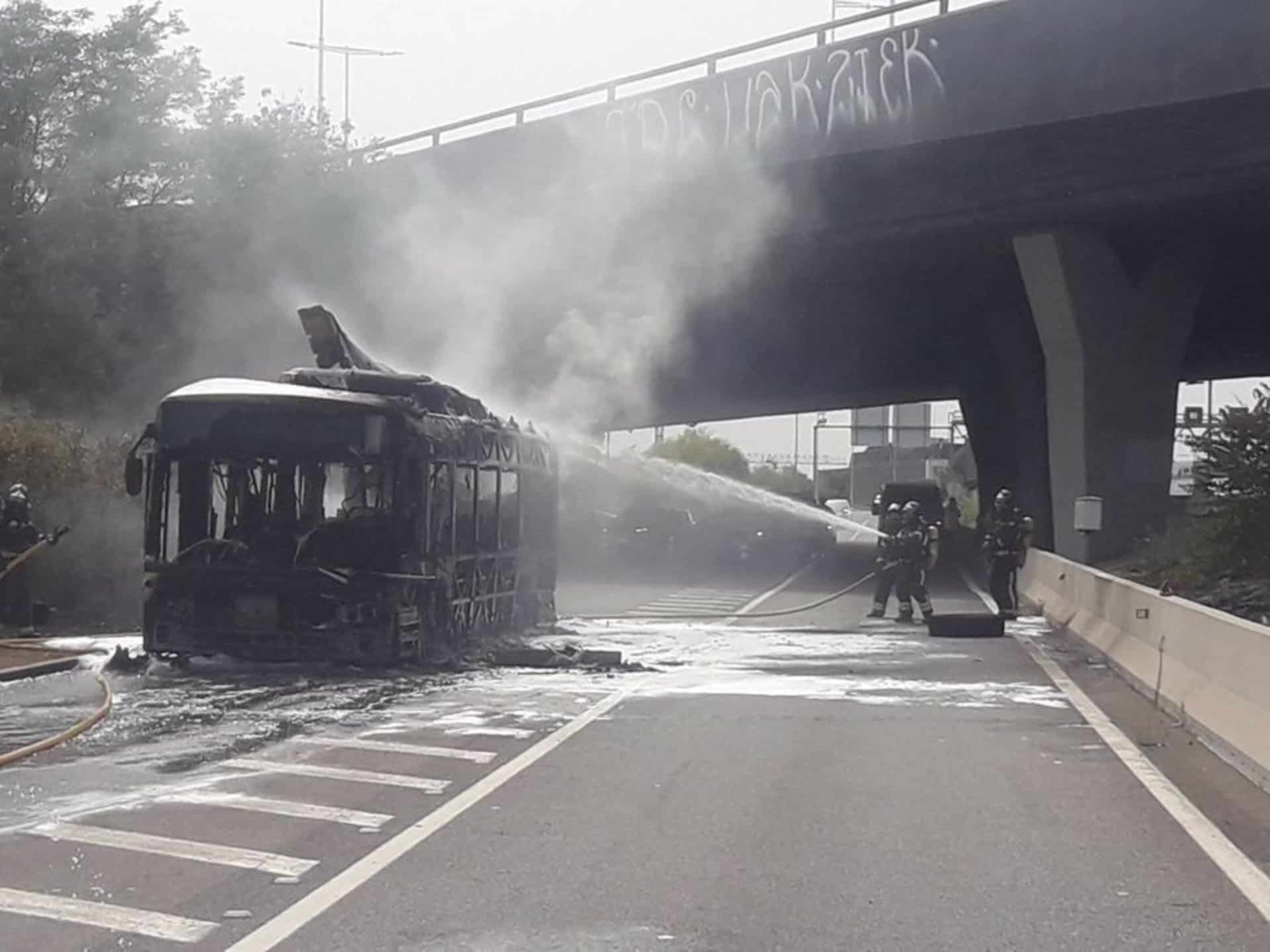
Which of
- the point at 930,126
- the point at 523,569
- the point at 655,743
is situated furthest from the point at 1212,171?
the point at 655,743

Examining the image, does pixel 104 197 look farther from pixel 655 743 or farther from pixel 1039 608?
pixel 655 743

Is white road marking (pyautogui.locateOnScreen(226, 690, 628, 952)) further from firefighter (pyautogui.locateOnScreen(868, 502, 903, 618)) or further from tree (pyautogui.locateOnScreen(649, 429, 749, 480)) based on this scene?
tree (pyautogui.locateOnScreen(649, 429, 749, 480))

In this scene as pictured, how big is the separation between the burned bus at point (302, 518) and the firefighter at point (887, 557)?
9354 mm

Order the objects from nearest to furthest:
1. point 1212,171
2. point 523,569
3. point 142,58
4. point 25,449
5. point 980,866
Result: point 980,866
point 523,569
point 25,449
point 1212,171
point 142,58

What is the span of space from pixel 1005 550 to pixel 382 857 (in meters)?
19.0

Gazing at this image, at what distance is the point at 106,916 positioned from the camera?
733 centimetres

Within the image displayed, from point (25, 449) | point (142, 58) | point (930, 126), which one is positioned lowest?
point (25, 449)

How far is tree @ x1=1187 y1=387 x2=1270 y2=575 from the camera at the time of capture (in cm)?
2839

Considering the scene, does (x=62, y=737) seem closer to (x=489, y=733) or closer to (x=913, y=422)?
(x=489, y=733)

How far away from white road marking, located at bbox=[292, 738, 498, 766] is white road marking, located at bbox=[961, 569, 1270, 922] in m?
3.99

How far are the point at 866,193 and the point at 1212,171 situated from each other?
635 centimetres

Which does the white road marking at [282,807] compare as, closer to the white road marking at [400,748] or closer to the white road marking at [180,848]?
the white road marking at [180,848]

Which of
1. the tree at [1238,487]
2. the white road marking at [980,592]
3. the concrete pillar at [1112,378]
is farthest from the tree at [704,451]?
the tree at [1238,487]

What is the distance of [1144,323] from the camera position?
38750 mm
